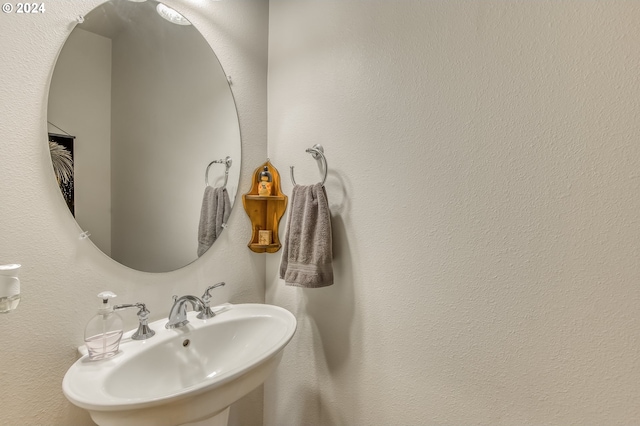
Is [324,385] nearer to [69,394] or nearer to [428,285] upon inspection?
[428,285]

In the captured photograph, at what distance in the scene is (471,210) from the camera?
0.92 metres

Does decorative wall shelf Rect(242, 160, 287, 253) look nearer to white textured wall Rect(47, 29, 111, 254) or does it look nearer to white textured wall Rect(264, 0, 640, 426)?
white textured wall Rect(264, 0, 640, 426)

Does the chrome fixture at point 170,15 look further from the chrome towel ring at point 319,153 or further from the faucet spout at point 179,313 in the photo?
the faucet spout at point 179,313

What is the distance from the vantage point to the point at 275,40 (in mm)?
1436

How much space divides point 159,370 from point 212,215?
577 mm

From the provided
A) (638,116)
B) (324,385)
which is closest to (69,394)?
(324,385)

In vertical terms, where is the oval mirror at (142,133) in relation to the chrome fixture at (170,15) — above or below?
below

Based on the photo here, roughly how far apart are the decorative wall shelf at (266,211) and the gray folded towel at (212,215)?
0.34 ft

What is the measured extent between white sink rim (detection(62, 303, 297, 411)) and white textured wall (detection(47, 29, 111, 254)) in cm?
32

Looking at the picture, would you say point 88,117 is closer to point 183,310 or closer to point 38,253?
point 38,253

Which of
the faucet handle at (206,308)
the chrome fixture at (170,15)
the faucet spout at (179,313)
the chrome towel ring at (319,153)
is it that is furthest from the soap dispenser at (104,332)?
the chrome fixture at (170,15)

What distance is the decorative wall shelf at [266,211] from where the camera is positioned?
1376 mm

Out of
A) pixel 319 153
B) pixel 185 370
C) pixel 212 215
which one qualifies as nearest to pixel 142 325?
pixel 185 370

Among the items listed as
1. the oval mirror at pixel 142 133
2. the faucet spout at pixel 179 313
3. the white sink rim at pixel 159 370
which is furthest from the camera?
the faucet spout at pixel 179 313
